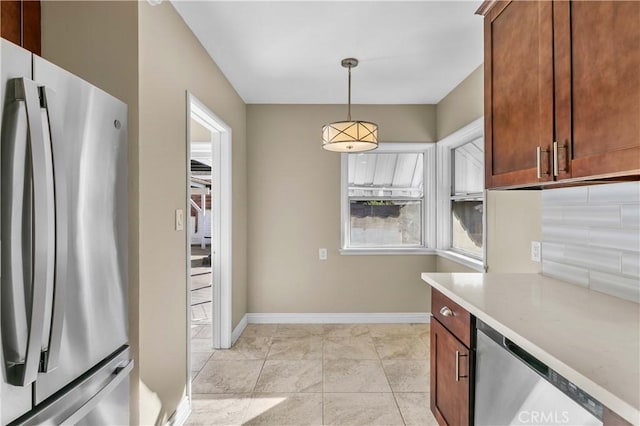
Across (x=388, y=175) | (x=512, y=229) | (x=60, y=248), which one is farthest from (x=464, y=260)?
(x=60, y=248)

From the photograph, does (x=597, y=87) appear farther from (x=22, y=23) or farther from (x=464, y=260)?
(x=22, y=23)

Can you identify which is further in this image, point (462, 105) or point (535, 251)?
point (462, 105)

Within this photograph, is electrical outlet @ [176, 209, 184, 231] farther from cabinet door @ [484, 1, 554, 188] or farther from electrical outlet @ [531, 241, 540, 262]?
electrical outlet @ [531, 241, 540, 262]

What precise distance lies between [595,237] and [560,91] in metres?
0.73

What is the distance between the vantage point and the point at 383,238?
3936mm

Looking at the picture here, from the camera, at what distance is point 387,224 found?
13.0ft

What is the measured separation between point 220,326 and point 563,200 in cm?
282

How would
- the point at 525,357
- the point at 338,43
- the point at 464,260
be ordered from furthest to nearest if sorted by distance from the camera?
the point at 464,260 → the point at 338,43 → the point at 525,357

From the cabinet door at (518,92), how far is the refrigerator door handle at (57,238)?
5.76ft

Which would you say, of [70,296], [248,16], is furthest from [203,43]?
[70,296]

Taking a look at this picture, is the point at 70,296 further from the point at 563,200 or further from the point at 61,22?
the point at 563,200

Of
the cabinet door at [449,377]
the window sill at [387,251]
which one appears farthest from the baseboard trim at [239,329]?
the cabinet door at [449,377]

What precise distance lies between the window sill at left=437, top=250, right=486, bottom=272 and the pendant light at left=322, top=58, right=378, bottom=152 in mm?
1347

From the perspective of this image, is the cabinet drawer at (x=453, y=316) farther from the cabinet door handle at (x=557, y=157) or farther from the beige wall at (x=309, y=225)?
the beige wall at (x=309, y=225)
